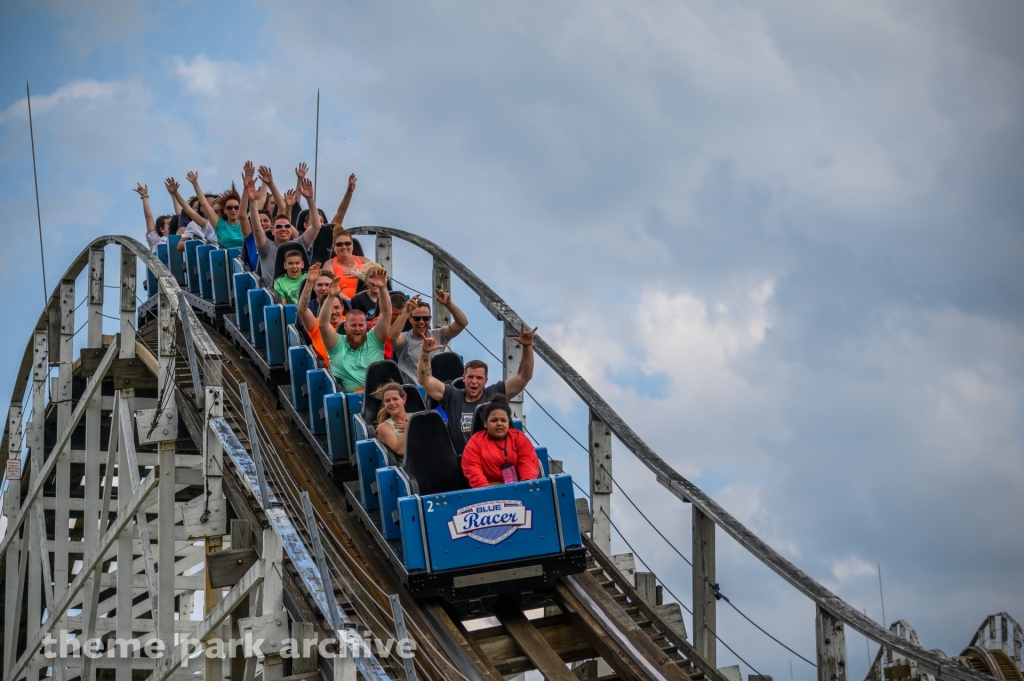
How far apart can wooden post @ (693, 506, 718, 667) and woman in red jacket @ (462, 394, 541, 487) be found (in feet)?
3.01

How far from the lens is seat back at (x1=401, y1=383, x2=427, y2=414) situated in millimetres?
7605

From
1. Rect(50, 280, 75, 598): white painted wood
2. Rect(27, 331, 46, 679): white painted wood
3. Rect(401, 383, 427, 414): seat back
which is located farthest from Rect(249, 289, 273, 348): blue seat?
Rect(27, 331, 46, 679): white painted wood

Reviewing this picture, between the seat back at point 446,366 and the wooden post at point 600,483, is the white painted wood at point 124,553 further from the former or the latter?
the wooden post at point 600,483

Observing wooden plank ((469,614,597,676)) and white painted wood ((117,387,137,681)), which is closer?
wooden plank ((469,614,597,676))

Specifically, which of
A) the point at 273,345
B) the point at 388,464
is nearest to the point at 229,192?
the point at 273,345

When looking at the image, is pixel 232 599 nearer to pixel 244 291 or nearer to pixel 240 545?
pixel 240 545

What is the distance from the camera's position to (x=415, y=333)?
8.30m

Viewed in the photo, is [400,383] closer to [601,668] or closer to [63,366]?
[601,668]

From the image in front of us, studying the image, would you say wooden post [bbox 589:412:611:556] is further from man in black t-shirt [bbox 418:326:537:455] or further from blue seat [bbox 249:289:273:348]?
blue seat [bbox 249:289:273:348]

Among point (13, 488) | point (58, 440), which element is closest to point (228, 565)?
point (58, 440)

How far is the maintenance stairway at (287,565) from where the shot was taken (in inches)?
226

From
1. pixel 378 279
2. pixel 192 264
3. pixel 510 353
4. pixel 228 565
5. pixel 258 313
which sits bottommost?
pixel 228 565

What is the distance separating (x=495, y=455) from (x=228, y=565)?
155 cm

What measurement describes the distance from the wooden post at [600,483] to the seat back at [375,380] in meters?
1.28
